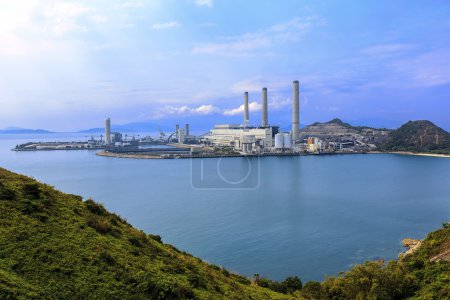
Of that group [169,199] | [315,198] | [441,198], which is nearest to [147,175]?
[169,199]

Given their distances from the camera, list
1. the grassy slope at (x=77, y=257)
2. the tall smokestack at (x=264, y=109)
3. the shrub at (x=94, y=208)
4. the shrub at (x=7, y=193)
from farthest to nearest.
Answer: the tall smokestack at (x=264, y=109) → the shrub at (x=94, y=208) → the shrub at (x=7, y=193) → the grassy slope at (x=77, y=257)

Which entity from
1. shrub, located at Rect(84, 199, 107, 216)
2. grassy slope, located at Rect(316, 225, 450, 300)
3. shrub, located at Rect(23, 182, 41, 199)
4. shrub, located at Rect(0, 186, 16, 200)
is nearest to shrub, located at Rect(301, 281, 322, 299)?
grassy slope, located at Rect(316, 225, 450, 300)

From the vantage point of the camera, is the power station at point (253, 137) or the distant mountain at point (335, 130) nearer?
the power station at point (253, 137)

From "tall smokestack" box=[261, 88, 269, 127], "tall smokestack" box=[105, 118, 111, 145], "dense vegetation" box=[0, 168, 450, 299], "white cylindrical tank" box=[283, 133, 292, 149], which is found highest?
"tall smokestack" box=[261, 88, 269, 127]

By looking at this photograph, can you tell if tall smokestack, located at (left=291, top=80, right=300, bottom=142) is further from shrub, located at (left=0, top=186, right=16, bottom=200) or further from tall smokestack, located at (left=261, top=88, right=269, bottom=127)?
shrub, located at (left=0, top=186, right=16, bottom=200)

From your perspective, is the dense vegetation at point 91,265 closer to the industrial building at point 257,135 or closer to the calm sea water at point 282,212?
the calm sea water at point 282,212

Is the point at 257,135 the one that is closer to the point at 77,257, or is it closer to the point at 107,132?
the point at 107,132

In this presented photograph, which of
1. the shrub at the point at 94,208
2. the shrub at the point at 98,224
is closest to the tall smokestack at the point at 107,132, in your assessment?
the shrub at the point at 94,208
